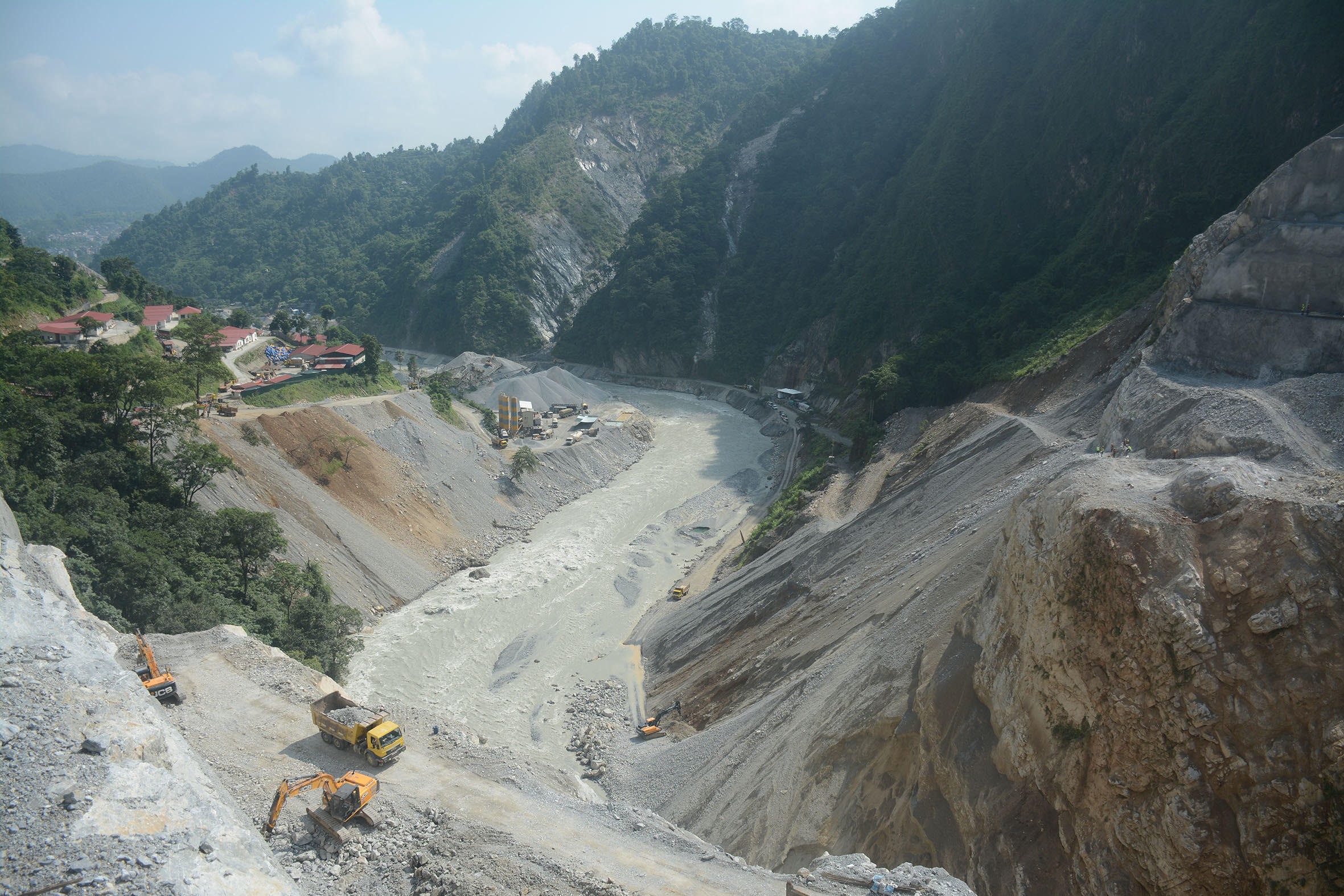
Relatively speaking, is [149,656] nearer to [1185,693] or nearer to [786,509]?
[1185,693]

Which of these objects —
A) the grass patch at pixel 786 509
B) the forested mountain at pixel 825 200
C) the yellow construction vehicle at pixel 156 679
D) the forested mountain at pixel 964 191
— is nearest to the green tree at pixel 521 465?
the grass patch at pixel 786 509

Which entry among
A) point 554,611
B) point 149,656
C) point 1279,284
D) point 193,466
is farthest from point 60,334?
point 1279,284

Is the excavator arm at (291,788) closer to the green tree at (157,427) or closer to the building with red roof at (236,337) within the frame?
the green tree at (157,427)

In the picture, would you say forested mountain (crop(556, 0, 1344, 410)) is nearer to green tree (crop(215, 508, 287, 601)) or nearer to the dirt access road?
the dirt access road

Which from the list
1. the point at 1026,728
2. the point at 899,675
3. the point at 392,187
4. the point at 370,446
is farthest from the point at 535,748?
the point at 392,187

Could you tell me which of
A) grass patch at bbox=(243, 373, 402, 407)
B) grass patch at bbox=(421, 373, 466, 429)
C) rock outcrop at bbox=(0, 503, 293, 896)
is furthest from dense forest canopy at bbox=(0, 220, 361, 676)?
grass patch at bbox=(421, 373, 466, 429)

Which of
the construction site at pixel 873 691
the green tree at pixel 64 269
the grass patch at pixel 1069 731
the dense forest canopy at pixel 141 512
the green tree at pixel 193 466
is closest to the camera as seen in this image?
the construction site at pixel 873 691

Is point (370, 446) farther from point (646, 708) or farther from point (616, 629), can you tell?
point (646, 708)
